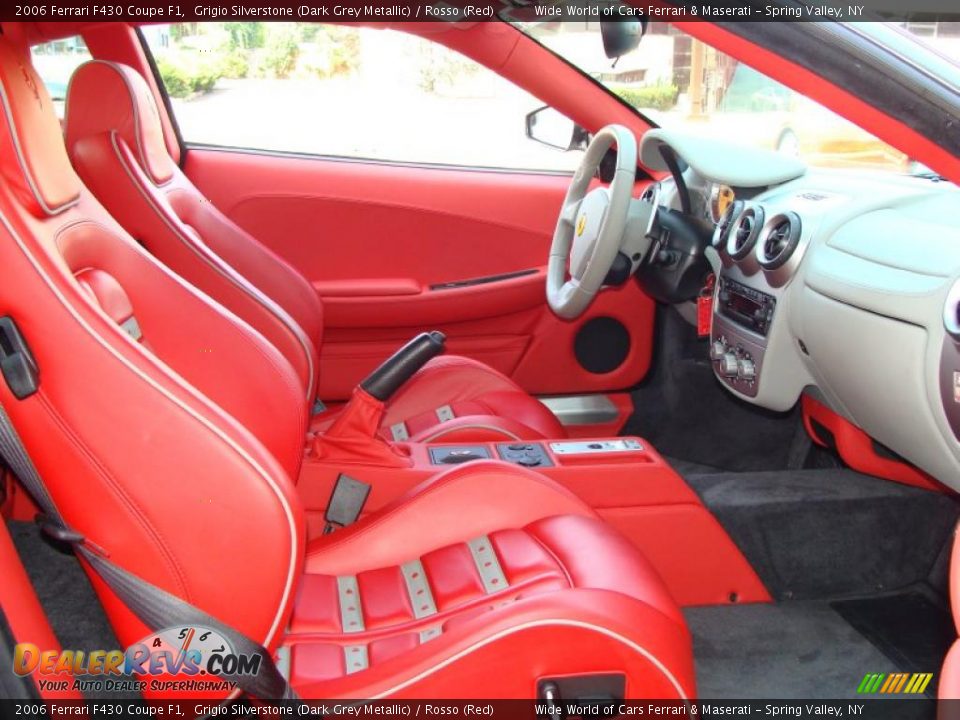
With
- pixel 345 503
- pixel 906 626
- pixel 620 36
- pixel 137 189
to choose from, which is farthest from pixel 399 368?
pixel 906 626

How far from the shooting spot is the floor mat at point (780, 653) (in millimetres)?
1799

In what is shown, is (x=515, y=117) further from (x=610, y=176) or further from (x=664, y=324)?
(x=664, y=324)

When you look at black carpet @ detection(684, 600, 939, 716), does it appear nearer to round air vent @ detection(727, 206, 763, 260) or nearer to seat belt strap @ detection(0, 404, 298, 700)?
round air vent @ detection(727, 206, 763, 260)

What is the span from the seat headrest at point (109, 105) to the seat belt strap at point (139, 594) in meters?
0.99

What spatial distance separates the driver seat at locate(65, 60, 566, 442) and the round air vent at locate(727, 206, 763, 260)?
0.59 metres

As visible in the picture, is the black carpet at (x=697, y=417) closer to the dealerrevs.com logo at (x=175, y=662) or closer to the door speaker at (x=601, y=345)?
the door speaker at (x=601, y=345)

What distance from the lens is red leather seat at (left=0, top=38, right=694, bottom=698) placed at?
1113 millimetres

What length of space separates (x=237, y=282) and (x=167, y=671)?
3.15 ft

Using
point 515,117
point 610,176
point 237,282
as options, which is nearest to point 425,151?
point 515,117

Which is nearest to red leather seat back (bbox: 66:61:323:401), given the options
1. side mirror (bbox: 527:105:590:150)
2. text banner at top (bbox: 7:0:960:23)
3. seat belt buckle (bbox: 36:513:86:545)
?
text banner at top (bbox: 7:0:960:23)

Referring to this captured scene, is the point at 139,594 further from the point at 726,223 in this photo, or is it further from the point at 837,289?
the point at 726,223

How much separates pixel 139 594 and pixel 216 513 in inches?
5.0

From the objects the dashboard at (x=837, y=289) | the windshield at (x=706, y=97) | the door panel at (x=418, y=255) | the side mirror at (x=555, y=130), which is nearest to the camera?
the dashboard at (x=837, y=289)

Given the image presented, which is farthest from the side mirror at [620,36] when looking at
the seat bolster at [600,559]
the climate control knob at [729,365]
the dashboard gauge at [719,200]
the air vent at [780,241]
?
the seat bolster at [600,559]
